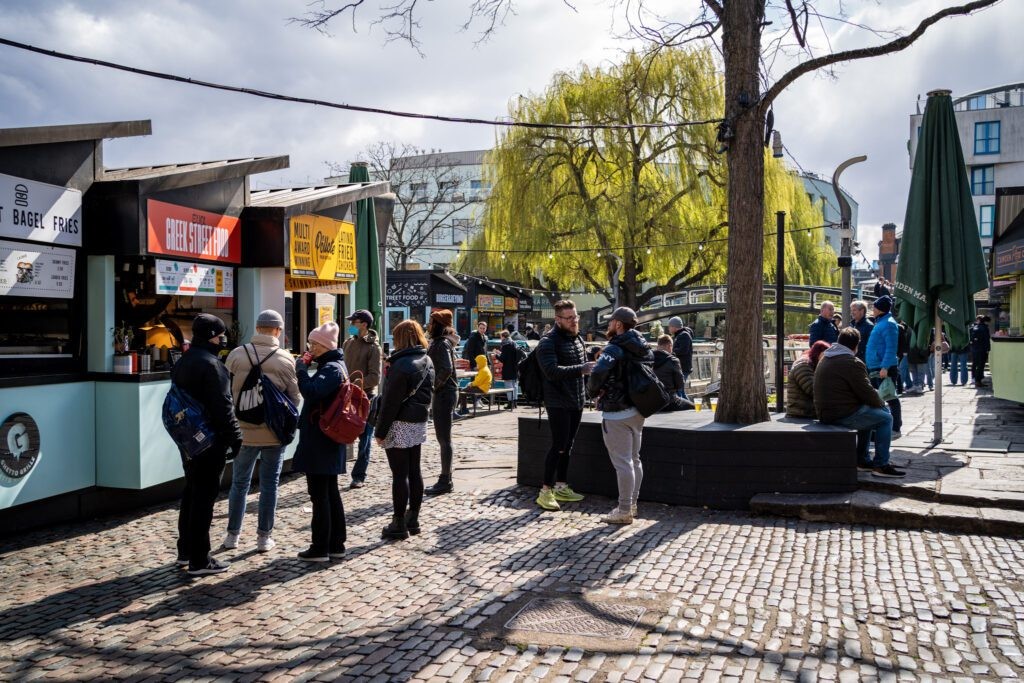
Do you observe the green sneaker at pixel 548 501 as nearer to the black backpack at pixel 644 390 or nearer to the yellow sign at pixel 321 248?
the black backpack at pixel 644 390

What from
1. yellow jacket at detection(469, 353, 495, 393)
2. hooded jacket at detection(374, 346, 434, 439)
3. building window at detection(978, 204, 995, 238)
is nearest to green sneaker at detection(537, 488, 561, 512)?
hooded jacket at detection(374, 346, 434, 439)

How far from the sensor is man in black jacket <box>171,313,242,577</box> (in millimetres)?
5676

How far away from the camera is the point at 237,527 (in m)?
6.36

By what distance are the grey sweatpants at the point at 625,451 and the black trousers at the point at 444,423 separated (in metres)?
2.04

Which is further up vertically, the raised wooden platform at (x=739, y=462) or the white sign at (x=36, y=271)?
the white sign at (x=36, y=271)

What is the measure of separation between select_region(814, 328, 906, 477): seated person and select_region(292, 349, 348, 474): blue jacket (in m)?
4.50

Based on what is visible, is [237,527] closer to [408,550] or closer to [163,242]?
[408,550]

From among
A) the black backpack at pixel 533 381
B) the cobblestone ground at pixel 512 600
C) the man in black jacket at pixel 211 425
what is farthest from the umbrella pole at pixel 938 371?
the man in black jacket at pixel 211 425

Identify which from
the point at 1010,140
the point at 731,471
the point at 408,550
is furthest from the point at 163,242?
the point at 1010,140

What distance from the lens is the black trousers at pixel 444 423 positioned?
337 inches

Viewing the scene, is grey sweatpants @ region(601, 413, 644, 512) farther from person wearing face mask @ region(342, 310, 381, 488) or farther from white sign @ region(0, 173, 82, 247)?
white sign @ region(0, 173, 82, 247)

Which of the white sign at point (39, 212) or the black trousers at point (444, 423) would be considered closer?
the white sign at point (39, 212)

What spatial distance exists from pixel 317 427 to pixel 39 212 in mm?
3106

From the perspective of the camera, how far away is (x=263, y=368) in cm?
609
